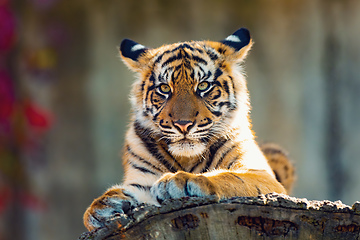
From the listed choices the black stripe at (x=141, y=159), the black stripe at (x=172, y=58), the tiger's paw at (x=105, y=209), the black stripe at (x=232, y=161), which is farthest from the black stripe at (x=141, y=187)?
the black stripe at (x=172, y=58)

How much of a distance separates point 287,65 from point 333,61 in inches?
24.5

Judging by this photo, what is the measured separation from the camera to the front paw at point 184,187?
99.3 inches

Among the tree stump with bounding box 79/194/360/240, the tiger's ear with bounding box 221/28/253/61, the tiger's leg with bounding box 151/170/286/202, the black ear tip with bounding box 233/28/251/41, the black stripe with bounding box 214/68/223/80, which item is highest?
the black ear tip with bounding box 233/28/251/41

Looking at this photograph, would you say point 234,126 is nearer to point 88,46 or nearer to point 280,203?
point 280,203

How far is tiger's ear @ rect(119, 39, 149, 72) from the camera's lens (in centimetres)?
383

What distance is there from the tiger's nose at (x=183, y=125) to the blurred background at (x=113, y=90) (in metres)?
3.88

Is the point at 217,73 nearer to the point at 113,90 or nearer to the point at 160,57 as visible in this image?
the point at 160,57

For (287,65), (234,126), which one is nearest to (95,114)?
(287,65)

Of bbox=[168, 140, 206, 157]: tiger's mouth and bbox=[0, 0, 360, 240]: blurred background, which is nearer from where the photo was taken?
bbox=[168, 140, 206, 157]: tiger's mouth

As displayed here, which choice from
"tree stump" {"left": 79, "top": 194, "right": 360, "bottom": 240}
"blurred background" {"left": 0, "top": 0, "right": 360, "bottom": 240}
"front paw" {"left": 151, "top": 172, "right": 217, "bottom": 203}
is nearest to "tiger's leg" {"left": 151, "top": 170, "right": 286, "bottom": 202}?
"front paw" {"left": 151, "top": 172, "right": 217, "bottom": 203}

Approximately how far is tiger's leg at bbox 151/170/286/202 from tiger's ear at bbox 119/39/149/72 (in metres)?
1.27

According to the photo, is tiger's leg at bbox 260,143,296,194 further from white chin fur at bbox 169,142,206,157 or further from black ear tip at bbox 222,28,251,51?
white chin fur at bbox 169,142,206,157

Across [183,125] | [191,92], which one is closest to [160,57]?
[191,92]

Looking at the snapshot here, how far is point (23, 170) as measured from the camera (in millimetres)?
6934
